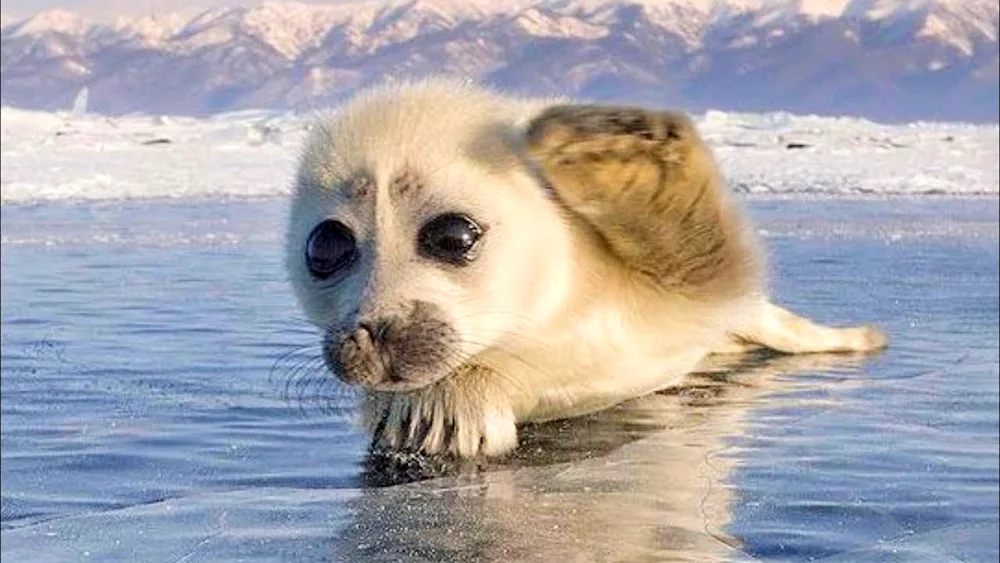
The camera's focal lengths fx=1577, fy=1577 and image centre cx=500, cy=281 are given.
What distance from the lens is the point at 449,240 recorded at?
2982 mm

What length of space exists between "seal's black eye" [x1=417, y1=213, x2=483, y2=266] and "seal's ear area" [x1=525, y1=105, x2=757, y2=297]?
259 millimetres

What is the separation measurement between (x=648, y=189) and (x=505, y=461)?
606mm

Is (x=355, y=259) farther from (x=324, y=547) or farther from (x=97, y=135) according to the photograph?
(x=97, y=135)

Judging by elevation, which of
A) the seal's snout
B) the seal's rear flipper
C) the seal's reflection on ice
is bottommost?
the seal's reflection on ice

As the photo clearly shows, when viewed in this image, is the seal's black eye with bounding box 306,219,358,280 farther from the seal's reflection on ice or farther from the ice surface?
the ice surface

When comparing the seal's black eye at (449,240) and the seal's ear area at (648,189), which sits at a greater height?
the seal's ear area at (648,189)

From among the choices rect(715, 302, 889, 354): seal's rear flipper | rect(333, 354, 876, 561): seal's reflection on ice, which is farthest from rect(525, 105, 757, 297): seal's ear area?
rect(715, 302, 889, 354): seal's rear flipper

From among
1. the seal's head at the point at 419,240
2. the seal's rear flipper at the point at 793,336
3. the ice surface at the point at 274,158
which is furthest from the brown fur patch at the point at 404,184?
the ice surface at the point at 274,158

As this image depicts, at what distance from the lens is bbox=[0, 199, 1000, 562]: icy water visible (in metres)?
2.22

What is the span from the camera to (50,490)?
9.45ft

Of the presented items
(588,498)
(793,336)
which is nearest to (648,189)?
(588,498)

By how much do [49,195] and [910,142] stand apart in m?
18.2

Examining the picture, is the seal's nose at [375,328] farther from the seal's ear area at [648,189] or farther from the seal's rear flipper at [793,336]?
the seal's rear flipper at [793,336]

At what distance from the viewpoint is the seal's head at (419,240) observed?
283 centimetres
